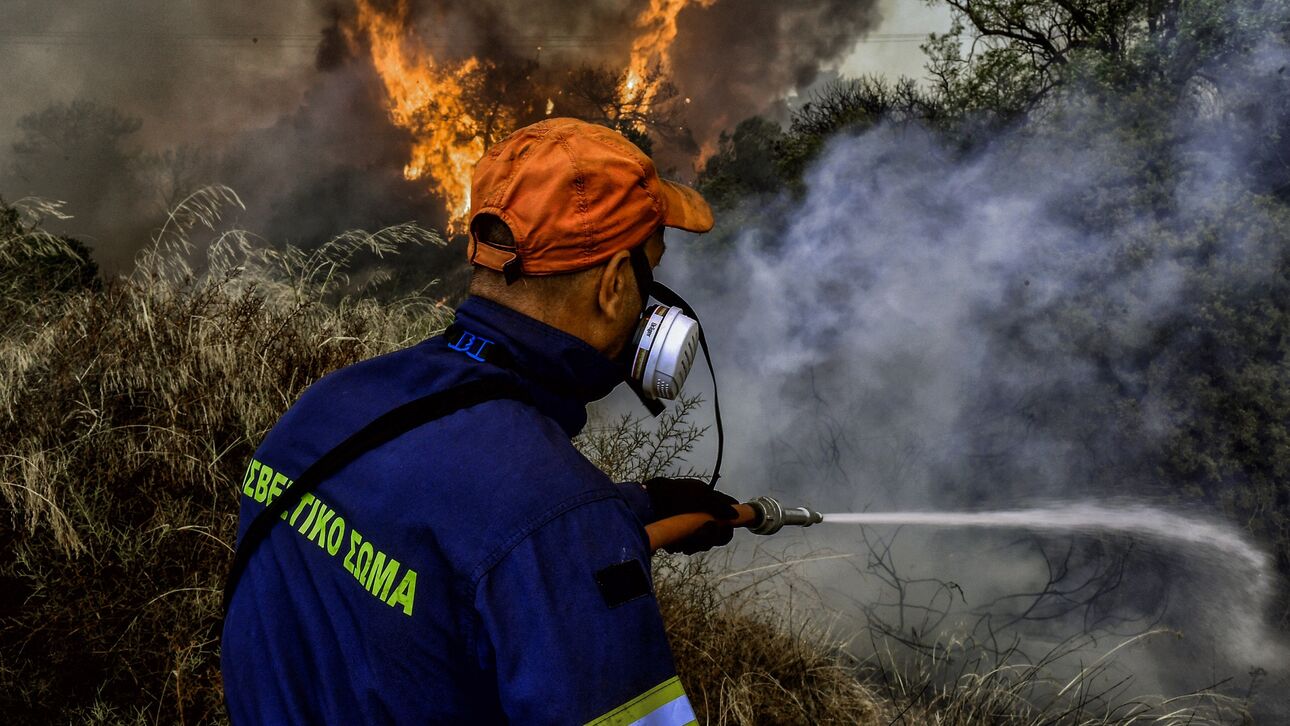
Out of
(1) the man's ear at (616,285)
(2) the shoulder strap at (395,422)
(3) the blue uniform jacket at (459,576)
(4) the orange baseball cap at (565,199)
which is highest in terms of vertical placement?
(4) the orange baseball cap at (565,199)

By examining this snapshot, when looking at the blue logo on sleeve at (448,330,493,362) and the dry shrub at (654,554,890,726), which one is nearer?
the blue logo on sleeve at (448,330,493,362)

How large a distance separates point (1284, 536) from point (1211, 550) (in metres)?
0.37

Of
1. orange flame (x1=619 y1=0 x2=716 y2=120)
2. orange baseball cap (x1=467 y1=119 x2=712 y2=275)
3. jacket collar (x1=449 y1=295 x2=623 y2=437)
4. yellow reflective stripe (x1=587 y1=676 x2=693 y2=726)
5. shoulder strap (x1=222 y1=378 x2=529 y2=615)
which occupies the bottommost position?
yellow reflective stripe (x1=587 y1=676 x2=693 y2=726)

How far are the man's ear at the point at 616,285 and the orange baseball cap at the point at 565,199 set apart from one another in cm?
2

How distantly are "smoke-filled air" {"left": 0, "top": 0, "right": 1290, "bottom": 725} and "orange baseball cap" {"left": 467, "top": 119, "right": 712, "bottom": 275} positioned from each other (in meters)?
1.74

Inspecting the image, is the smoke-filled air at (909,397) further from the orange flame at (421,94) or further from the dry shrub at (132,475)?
the orange flame at (421,94)

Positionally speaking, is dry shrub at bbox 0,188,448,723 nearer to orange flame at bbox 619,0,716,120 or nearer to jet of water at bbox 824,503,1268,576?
jet of water at bbox 824,503,1268,576

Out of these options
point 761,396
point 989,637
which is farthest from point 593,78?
point 989,637

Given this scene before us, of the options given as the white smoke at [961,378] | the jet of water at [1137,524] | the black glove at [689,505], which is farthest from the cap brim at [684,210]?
the white smoke at [961,378]

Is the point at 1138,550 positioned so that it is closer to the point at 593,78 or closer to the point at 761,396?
the point at 761,396

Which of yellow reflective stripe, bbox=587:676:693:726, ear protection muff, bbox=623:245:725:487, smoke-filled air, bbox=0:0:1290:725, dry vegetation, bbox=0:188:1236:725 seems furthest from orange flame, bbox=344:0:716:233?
yellow reflective stripe, bbox=587:676:693:726

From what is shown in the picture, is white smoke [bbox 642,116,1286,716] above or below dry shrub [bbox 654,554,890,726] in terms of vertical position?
above

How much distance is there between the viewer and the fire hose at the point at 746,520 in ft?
5.82

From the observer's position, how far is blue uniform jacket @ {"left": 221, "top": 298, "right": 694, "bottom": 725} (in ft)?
3.05
